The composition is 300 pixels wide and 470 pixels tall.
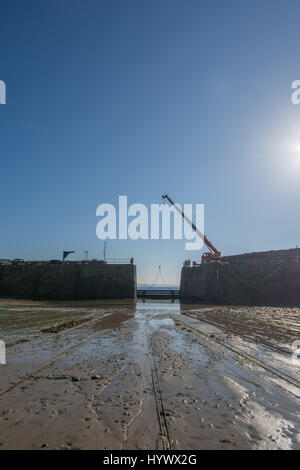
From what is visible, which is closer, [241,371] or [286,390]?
[286,390]

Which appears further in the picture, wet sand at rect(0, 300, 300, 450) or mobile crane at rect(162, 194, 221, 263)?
mobile crane at rect(162, 194, 221, 263)

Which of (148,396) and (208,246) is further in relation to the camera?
(208,246)

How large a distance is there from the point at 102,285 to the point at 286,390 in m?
29.2

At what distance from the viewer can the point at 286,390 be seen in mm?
3848

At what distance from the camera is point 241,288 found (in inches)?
1090

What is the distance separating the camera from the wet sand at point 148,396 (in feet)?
8.23

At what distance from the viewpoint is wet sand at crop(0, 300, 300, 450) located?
8.23ft

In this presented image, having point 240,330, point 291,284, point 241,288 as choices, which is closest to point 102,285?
point 241,288

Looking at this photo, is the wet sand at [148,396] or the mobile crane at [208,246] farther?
the mobile crane at [208,246]

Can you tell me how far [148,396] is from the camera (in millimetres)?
3500
